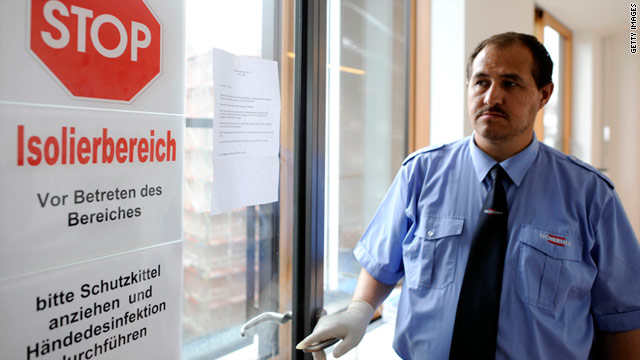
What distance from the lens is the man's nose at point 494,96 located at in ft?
3.60

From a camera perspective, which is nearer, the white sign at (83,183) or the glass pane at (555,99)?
the white sign at (83,183)

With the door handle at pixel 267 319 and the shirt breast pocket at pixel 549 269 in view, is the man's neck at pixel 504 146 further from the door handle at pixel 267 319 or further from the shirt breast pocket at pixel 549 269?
the door handle at pixel 267 319

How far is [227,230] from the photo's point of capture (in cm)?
111

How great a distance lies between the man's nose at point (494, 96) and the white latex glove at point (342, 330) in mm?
705

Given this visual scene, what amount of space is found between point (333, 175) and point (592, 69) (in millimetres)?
3705

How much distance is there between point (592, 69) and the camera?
3939 millimetres

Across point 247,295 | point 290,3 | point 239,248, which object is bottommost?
point 247,295

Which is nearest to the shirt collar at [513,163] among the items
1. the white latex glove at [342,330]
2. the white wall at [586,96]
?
the white latex glove at [342,330]

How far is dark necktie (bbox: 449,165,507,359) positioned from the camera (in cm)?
100

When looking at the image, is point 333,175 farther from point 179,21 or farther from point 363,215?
point 179,21

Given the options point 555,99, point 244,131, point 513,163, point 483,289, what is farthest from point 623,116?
point 244,131

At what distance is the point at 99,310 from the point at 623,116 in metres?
5.24

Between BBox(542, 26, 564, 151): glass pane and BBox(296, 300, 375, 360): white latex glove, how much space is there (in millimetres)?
3211

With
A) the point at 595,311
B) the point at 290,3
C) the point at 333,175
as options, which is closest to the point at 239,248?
the point at 333,175
